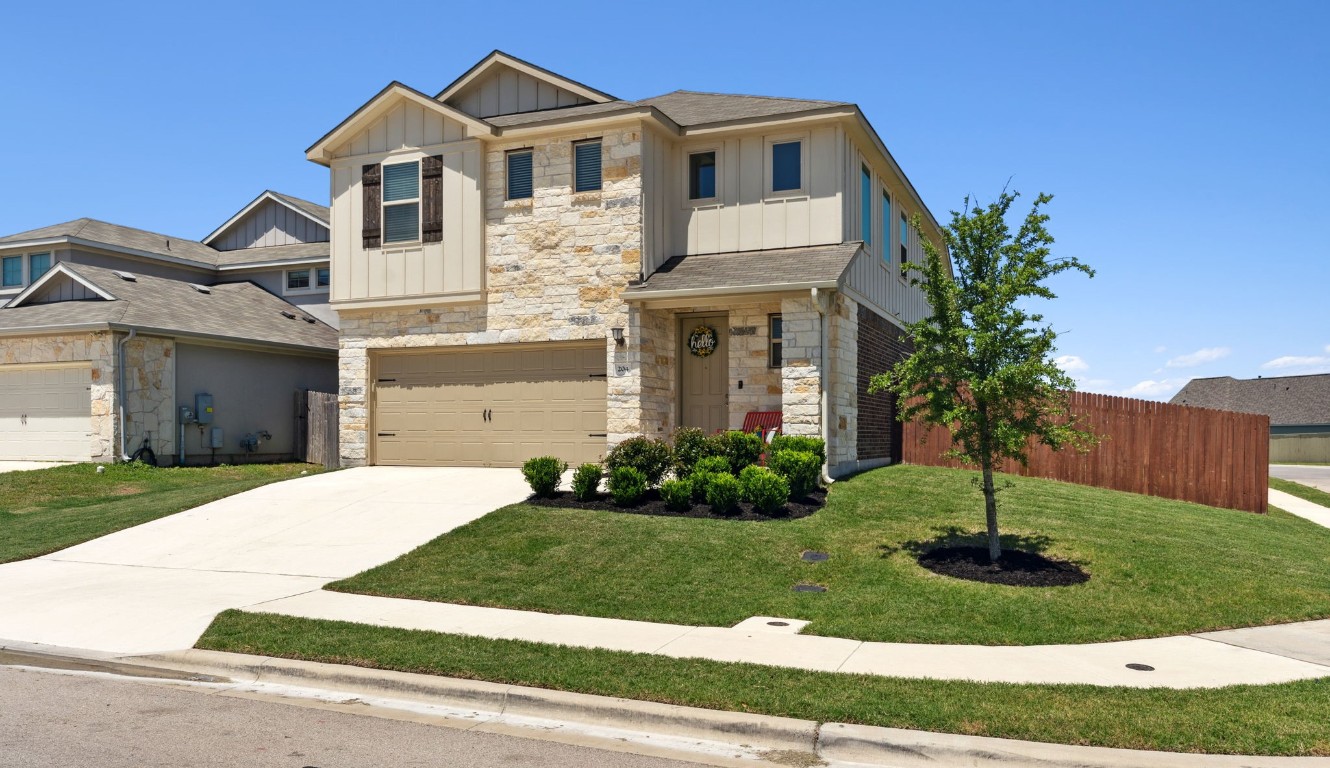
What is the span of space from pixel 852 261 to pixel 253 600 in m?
10.6

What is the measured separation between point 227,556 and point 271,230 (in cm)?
2049

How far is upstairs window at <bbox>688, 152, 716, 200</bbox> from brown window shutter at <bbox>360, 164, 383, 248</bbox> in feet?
19.9

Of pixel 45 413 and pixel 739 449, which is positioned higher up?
pixel 45 413

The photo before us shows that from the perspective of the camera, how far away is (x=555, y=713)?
675 centimetres

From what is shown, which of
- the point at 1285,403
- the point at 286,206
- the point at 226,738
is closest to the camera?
the point at 226,738

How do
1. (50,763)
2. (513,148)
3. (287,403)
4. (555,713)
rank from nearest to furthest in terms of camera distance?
1. (50,763)
2. (555,713)
3. (513,148)
4. (287,403)

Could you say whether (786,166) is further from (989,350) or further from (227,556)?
(227,556)

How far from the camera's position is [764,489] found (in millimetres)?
13414

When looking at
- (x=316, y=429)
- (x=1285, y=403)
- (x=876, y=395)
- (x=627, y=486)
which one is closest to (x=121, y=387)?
(x=316, y=429)

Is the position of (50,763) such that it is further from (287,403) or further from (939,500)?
(287,403)

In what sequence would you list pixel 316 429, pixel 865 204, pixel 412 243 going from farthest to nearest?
pixel 316 429 < pixel 412 243 < pixel 865 204

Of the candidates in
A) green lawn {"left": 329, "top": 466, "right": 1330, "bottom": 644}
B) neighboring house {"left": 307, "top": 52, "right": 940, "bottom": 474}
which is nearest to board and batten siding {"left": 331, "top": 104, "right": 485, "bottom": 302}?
neighboring house {"left": 307, "top": 52, "right": 940, "bottom": 474}

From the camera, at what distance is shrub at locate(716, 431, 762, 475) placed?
1505 centimetres

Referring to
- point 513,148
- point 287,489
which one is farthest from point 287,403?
point 513,148
